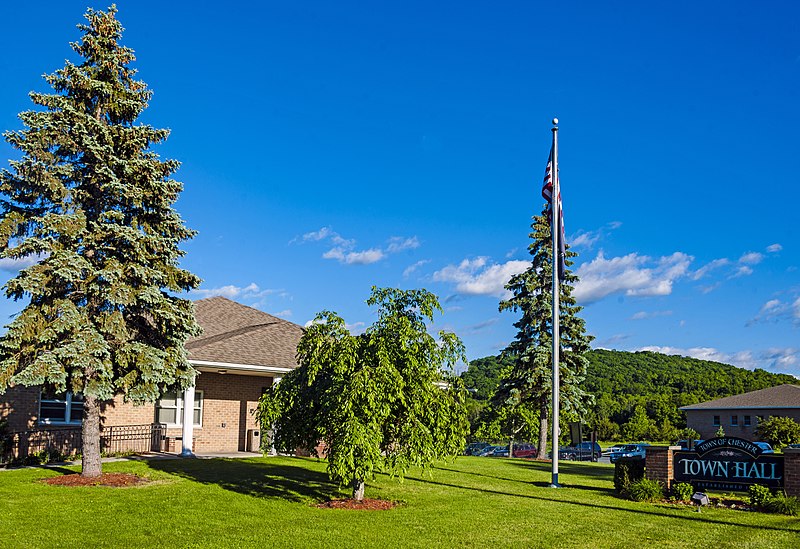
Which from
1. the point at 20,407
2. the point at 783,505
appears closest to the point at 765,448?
the point at 783,505

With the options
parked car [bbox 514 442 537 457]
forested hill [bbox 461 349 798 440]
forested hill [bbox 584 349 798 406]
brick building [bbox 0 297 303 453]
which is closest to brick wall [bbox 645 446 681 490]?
brick building [bbox 0 297 303 453]

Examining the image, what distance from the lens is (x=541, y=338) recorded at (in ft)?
99.9

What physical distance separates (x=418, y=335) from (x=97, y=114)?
1046 centimetres

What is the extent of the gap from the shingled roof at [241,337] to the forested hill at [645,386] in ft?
132

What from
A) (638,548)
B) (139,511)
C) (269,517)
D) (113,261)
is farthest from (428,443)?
(113,261)

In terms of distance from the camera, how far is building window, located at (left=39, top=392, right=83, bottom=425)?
21.9 m

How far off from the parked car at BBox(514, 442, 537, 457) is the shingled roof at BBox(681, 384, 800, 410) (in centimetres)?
2808

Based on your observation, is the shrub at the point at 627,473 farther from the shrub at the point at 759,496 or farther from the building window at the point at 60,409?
the building window at the point at 60,409

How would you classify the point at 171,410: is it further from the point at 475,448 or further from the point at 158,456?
the point at 475,448

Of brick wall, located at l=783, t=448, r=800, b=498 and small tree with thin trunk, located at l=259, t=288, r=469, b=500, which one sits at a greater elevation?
small tree with thin trunk, located at l=259, t=288, r=469, b=500

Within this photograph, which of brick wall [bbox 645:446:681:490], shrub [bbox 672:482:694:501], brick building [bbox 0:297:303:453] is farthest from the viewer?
brick building [bbox 0:297:303:453]

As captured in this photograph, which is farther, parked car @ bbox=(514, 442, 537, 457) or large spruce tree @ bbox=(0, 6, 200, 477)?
parked car @ bbox=(514, 442, 537, 457)

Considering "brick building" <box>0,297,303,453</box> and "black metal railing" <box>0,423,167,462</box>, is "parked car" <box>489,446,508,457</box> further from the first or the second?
"black metal railing" <box>0,423,167,462</box>

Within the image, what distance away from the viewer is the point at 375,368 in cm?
1385
